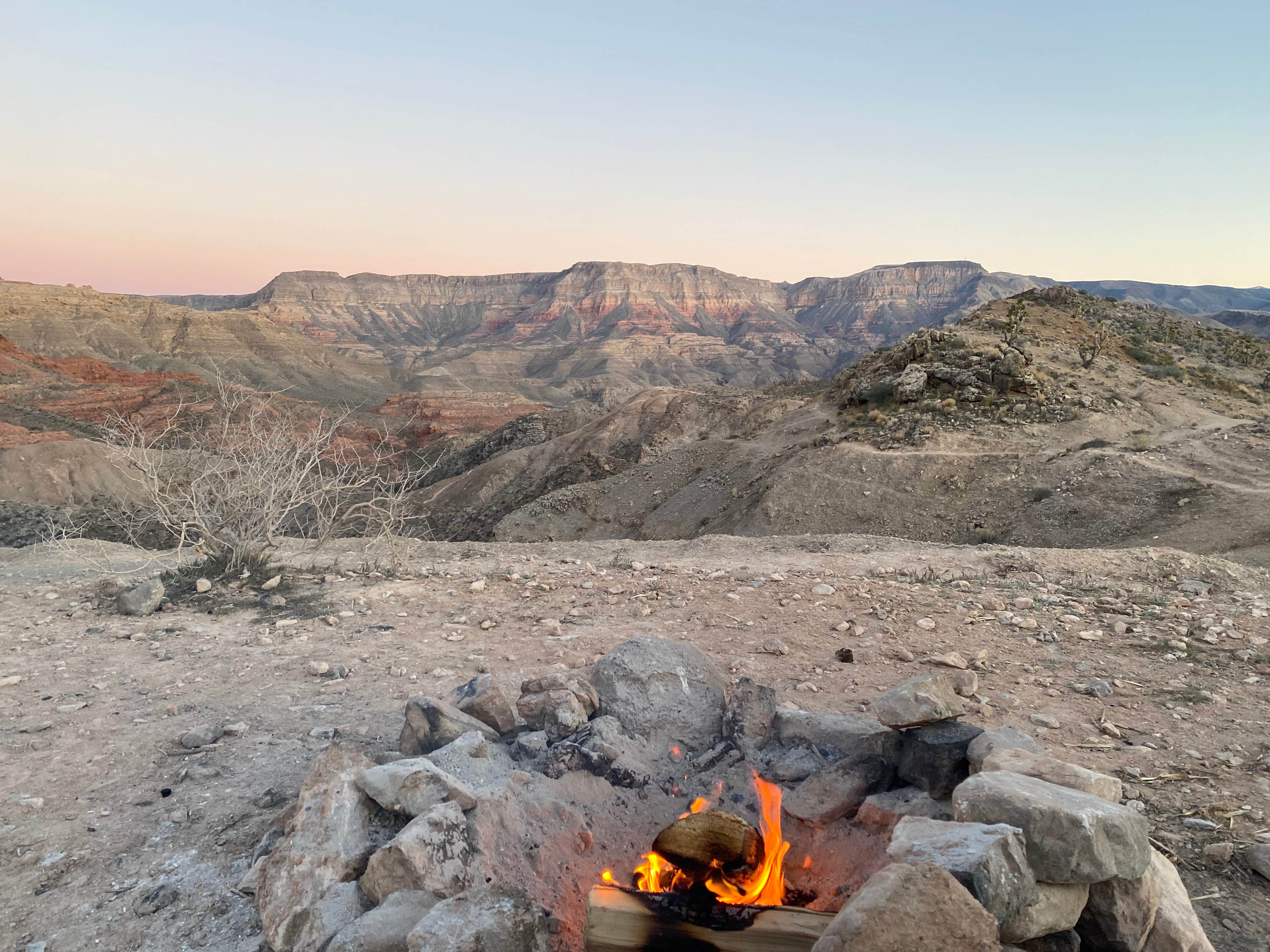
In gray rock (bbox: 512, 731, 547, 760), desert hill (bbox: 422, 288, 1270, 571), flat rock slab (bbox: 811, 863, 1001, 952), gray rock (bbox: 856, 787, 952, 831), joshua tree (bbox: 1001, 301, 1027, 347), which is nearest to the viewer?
flat rock slab (bbox: 811, 863, 1001, 952)

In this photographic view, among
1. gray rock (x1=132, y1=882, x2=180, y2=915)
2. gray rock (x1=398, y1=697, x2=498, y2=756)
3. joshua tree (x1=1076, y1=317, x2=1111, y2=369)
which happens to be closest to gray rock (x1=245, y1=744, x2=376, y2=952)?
gray rock (x1=132, y1=882, x2=180, y2=915)

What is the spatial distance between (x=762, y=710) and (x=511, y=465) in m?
29.2

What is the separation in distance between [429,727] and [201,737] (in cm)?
159

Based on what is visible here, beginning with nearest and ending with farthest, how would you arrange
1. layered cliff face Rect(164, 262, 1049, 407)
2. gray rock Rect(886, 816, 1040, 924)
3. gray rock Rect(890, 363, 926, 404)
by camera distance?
gray rock Rect(886, 816, 1040, 924), gray rock Rect(890, 363, 926, 404), layered cliff face Rect(164, 262, 1049, 407)

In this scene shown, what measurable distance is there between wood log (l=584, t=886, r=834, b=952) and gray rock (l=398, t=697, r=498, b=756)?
1.24 metres

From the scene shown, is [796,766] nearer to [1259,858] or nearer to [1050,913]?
[1050,913]

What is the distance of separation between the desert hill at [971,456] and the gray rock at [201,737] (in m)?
5.32

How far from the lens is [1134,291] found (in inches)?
5812

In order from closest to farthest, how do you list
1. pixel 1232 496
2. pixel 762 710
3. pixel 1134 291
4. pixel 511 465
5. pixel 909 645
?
1. pixel 762 710
2. pixel 909 645
3. pixel 1232 496
4. pixel 511 465
5. pixel 1134 291

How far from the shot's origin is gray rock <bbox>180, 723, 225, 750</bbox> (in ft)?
13.0

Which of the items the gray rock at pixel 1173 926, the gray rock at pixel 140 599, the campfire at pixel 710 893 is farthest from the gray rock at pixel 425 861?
the gray rock at pixel 140 599

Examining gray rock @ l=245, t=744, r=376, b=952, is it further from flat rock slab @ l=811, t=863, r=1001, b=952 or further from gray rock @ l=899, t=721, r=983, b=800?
gray rock @ l=899, t=721, r=983, b=800

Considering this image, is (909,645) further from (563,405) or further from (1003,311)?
(563,405)

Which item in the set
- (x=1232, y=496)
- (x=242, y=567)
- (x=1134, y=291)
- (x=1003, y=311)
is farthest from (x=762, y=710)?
(x=1134, y=291)
